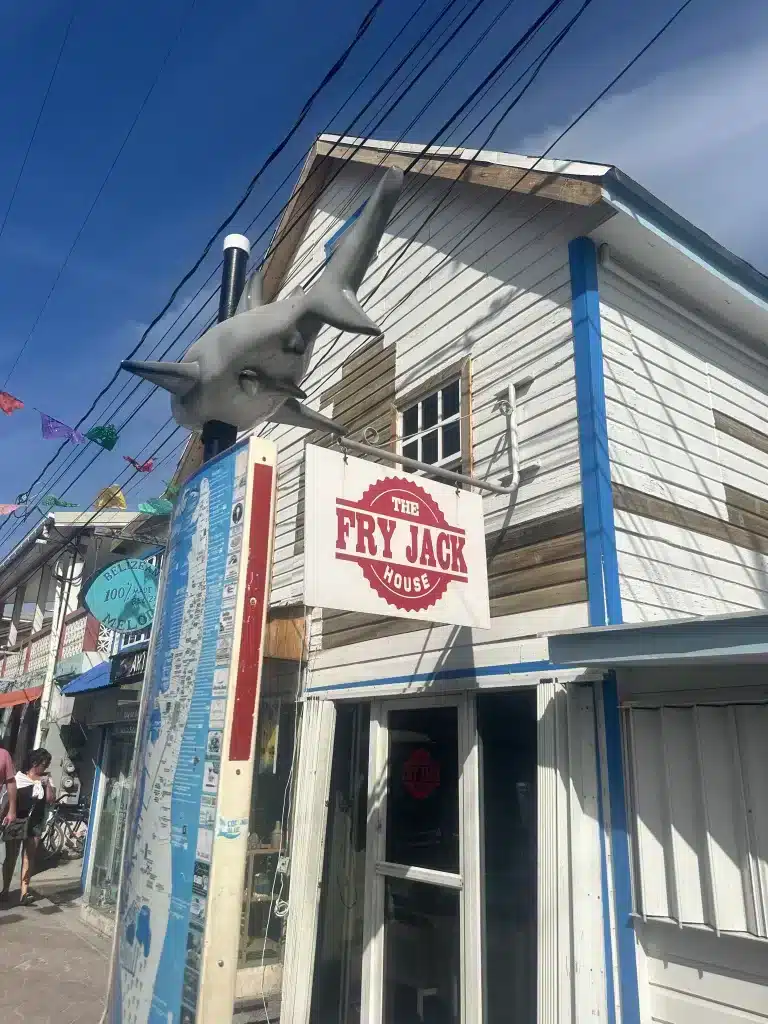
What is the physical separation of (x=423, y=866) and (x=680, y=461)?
3.35m

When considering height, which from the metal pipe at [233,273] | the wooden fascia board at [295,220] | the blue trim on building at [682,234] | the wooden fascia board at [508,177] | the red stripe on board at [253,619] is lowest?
the red stripe on board at [253,619]

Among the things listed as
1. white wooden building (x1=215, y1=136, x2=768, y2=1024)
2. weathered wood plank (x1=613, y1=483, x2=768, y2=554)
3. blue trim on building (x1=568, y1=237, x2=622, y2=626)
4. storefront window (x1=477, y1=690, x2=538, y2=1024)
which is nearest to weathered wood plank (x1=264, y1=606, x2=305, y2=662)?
white wooden building (x1=215, y1=136, x2=768, y2=1024)

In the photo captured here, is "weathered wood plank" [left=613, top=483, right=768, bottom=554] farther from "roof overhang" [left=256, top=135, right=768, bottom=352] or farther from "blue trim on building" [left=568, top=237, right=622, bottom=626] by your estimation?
"roof overhang" [left=256, top=135, right=768, bottom=352]

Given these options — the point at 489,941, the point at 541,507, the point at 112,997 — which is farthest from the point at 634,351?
the point at 112,997

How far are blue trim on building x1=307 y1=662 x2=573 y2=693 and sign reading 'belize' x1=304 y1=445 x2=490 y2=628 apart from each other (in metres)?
0.46

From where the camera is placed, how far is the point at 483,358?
560 cm

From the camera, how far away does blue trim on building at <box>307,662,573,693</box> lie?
14.3ft

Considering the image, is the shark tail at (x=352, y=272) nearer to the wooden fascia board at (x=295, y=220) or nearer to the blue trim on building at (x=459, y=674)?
the blue trim on building at (x=459, y=674)

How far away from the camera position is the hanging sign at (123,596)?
8.78 metres

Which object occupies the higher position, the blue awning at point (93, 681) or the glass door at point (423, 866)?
the blue awning at point (93, 681)

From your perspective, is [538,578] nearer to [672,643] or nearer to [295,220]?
[672,643]

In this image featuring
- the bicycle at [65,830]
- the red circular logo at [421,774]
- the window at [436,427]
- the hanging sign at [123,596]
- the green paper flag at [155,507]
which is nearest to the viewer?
the red circular logo at [421,774]

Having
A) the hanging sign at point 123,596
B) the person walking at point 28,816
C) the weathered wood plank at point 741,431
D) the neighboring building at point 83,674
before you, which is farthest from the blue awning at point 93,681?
the weathered wood plank at point 741,431

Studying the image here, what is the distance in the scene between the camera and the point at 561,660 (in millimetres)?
3619
